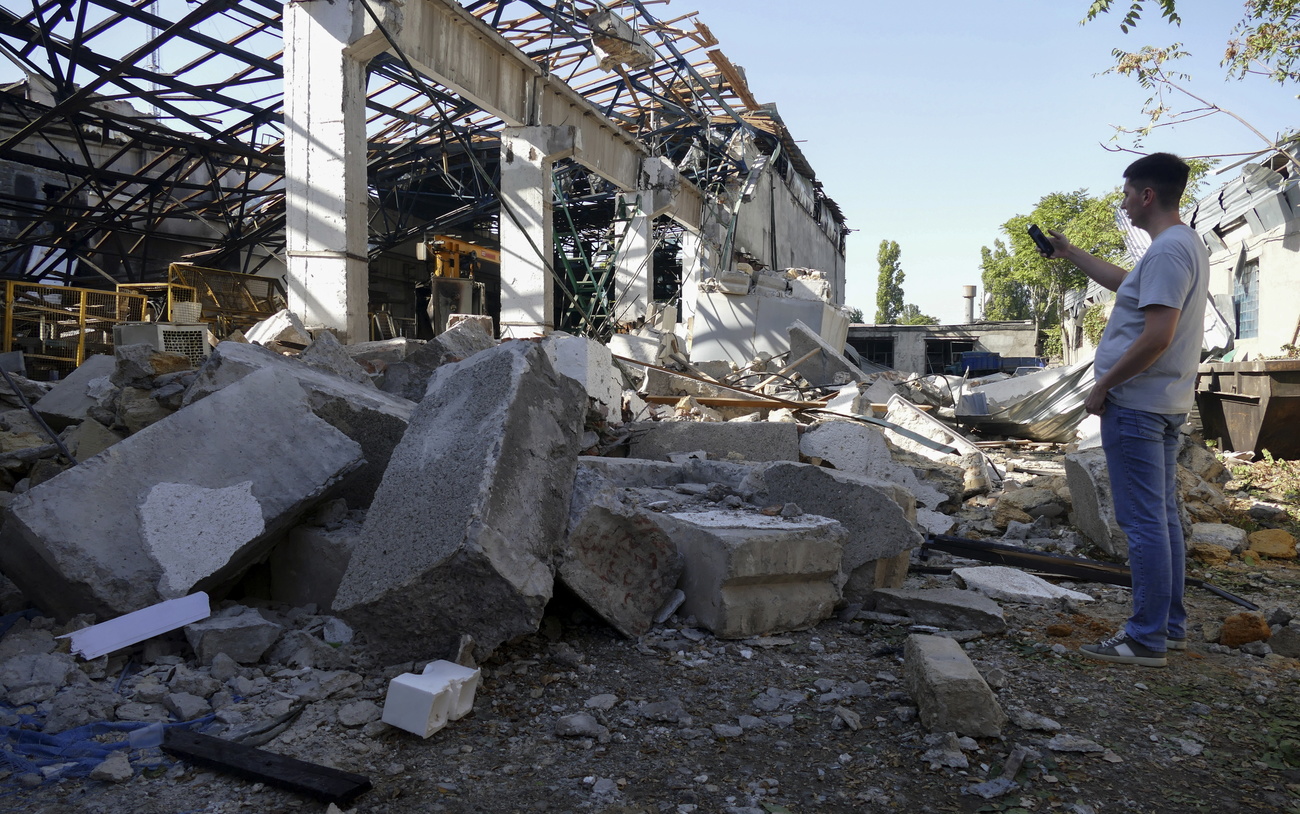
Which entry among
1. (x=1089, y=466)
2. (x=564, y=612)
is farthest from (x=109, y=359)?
(x=1089, y=466)

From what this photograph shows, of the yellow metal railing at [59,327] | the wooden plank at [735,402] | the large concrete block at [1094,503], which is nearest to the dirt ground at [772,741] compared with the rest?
the large concrete block at [1094,503]

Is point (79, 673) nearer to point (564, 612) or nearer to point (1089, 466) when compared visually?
point (564, 612)

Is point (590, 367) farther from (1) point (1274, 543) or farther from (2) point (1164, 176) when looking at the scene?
(1) point (1274, 543)

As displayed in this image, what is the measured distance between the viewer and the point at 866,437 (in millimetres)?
6520

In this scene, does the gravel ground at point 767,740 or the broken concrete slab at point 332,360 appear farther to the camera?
the broken concrete slab at point 332,360

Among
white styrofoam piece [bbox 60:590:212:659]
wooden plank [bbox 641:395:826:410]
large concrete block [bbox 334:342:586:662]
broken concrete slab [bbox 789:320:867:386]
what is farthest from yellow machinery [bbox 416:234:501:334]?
white styrofoam piece [bbox 60:590:212:659]

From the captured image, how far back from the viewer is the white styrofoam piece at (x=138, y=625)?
2.80m

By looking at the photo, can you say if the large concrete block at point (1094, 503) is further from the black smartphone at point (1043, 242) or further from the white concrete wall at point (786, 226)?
the white concrete wall at point (786, 226)

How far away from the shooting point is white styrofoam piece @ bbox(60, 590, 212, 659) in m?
2.80

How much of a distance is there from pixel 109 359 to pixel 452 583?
4.55 metres

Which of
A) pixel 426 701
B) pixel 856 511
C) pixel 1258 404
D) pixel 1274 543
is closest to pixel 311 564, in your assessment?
pixel 426 701

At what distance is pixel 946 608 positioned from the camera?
357cm

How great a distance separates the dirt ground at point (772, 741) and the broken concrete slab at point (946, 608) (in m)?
0.17

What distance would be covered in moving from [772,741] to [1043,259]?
2114 centimetres
